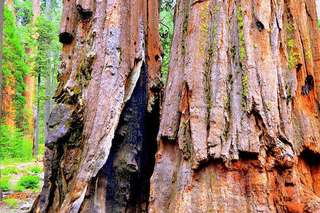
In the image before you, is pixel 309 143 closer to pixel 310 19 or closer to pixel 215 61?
pixel 215 61

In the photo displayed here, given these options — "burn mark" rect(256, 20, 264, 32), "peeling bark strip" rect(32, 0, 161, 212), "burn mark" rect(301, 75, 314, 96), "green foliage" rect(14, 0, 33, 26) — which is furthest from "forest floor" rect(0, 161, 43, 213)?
"green foliage" rect(14, 0, 33, 26)

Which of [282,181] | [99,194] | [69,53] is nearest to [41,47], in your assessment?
[69,53]

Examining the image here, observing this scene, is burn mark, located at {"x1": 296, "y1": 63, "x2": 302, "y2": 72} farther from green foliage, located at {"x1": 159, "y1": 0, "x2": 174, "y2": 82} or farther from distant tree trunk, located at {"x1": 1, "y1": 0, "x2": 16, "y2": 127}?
distant tree trunk, located at {"x1": 1, "y1": 0, "x2": 16, "y2": 127}

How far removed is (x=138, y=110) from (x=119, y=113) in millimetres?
326

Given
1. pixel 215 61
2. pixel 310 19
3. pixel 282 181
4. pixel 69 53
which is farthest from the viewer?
pixel 69 53

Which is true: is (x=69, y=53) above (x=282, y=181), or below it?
above

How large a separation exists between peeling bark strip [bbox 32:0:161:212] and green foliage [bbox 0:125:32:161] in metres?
12.5

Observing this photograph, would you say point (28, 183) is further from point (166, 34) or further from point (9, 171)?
point (166, 34)

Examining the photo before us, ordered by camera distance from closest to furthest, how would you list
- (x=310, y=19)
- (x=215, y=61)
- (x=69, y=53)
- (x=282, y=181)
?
(x=282, y=181) → (x=215, y=61) → (x=310, y=19) → (x=69, y=53)

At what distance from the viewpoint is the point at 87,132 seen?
14.7 feet

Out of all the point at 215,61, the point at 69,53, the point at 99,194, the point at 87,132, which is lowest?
the point at 99,194

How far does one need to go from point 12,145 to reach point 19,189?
25.0ft

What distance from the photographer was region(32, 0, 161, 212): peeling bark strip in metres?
4.34

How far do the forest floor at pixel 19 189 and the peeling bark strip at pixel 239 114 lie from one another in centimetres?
620
